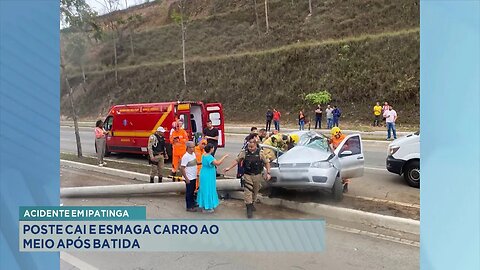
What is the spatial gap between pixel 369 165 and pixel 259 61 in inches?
38.8

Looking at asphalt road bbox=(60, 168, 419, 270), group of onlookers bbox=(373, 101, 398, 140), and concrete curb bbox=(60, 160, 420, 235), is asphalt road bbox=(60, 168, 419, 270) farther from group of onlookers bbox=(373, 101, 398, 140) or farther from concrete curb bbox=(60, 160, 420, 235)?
group of onlookers bbox=(373, 101, 398, 140)

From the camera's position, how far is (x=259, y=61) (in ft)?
8.13

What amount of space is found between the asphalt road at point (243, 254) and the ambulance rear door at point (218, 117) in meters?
0.42

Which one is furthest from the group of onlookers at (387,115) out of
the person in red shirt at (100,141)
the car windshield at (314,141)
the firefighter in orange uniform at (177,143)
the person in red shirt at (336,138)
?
the person in red shirt at (100,141)

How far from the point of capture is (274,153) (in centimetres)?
247

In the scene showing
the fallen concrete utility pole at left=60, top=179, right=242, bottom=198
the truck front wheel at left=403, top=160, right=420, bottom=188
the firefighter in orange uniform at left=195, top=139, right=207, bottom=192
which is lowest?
the fallen concrete utility pole at left=60, top=179, right=242, bottom=198

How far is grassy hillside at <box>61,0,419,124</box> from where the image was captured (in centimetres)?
233

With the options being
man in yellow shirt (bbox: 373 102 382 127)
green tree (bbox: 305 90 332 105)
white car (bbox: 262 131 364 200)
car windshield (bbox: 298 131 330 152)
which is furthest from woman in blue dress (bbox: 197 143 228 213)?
man in yellow shirt (bbox: 373 102 382 127)

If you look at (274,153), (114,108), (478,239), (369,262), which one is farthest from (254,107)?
(478,239)
